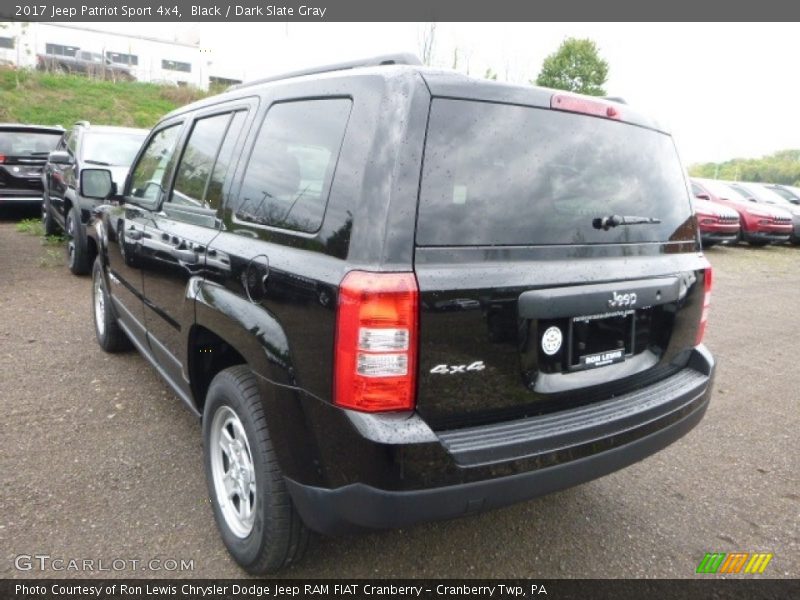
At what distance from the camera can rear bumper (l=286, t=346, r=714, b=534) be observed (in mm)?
1722

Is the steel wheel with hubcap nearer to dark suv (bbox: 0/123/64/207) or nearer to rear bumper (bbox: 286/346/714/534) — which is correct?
rear bumper (bbox: 286/346/714/534)

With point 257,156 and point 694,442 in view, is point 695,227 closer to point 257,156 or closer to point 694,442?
point 694,442

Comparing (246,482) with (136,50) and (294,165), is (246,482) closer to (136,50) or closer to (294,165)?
(294,165)

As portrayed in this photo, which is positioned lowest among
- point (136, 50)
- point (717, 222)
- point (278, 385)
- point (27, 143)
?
point (278, 385)

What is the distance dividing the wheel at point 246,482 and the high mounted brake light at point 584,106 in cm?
149

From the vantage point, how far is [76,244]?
6.67 metres

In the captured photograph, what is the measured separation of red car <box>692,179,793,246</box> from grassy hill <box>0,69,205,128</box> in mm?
18176

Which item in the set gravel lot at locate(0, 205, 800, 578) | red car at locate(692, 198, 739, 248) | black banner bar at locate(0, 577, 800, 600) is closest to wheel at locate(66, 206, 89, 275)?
gravel lot at locate(0, 205, 800, 578)

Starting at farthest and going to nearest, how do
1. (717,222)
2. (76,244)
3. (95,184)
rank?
(717,222) → (76,244) → (95,184)

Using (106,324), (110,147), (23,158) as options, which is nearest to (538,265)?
(106,324)

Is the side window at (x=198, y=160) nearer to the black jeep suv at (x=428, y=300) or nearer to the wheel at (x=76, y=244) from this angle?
the black jeep suv at (x=428, y=300)

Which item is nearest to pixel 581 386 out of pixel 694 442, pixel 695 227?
pixel 695 227

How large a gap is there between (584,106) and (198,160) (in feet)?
5.97

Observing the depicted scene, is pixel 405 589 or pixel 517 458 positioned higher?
pixel 517 458
